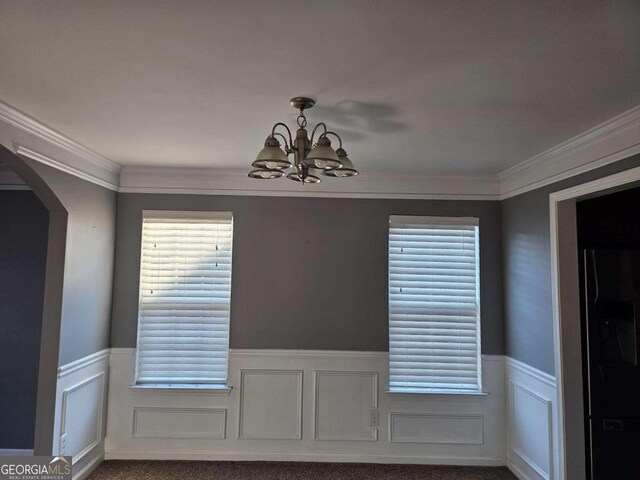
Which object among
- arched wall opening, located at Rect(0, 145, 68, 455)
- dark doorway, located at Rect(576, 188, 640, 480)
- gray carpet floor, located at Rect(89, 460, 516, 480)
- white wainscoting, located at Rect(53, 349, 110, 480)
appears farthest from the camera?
gray carpet floor, located at Rect(89, 460, 516, 480)

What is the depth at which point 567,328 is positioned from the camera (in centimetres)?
273

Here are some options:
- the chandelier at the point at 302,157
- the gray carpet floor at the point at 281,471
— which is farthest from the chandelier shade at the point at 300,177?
the gray carpet floor at the point at 281,471

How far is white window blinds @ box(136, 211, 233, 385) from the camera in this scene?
3555mm

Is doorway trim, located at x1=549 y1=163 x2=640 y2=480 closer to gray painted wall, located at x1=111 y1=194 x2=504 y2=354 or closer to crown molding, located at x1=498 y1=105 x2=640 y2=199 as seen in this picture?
crown molding, located at x1=498 y1=105 x2=640 y2=199

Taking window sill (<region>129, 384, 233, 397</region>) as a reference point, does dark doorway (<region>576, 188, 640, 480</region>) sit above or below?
above

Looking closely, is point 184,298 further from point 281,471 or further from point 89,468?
point 281,471

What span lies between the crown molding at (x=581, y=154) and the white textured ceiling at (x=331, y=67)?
100 mm

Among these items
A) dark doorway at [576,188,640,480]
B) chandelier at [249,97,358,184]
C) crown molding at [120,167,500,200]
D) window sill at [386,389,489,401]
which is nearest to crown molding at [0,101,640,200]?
crown molding at [120,167,500,200]

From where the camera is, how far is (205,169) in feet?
11.9

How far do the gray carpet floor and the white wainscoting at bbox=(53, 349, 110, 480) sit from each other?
20 centimetres

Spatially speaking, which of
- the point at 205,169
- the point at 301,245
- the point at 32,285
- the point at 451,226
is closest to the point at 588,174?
the point at 451,226

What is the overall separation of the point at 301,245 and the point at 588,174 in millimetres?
2303

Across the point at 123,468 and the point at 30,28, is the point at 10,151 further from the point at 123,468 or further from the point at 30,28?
the point at 123,468

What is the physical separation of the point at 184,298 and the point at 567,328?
3173 millimetres
